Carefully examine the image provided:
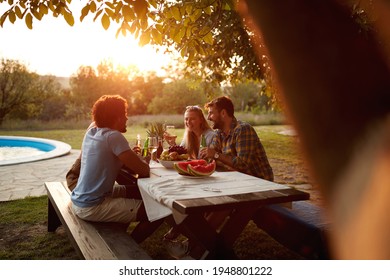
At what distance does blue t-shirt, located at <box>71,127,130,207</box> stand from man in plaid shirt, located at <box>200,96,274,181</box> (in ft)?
3.04

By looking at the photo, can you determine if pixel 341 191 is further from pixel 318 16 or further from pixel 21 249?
pixel 21 249

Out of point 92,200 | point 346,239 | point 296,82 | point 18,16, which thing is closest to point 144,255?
point 92,200

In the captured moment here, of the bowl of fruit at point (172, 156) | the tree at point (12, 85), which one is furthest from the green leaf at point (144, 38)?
the tree at point (12, 85)

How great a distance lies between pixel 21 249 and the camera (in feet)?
12.7

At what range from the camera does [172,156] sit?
11.9 feet

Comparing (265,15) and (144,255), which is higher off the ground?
(265,15)

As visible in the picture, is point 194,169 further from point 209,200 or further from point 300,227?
point 300,227

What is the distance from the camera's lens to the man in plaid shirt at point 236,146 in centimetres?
372

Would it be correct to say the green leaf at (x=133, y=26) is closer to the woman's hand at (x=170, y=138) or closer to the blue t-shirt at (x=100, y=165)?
the blue t-shirt at (x=100, y=165)

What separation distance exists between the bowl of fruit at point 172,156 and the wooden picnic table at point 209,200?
0.53 meters

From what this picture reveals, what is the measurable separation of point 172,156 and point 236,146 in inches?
27.5

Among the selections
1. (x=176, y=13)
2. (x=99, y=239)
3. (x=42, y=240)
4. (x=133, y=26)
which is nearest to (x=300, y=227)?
(x=99, y=239)

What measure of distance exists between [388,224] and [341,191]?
21 cm

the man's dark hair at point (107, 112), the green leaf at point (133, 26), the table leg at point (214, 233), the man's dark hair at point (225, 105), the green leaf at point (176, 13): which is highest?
the green leaf at point (176, 13)
